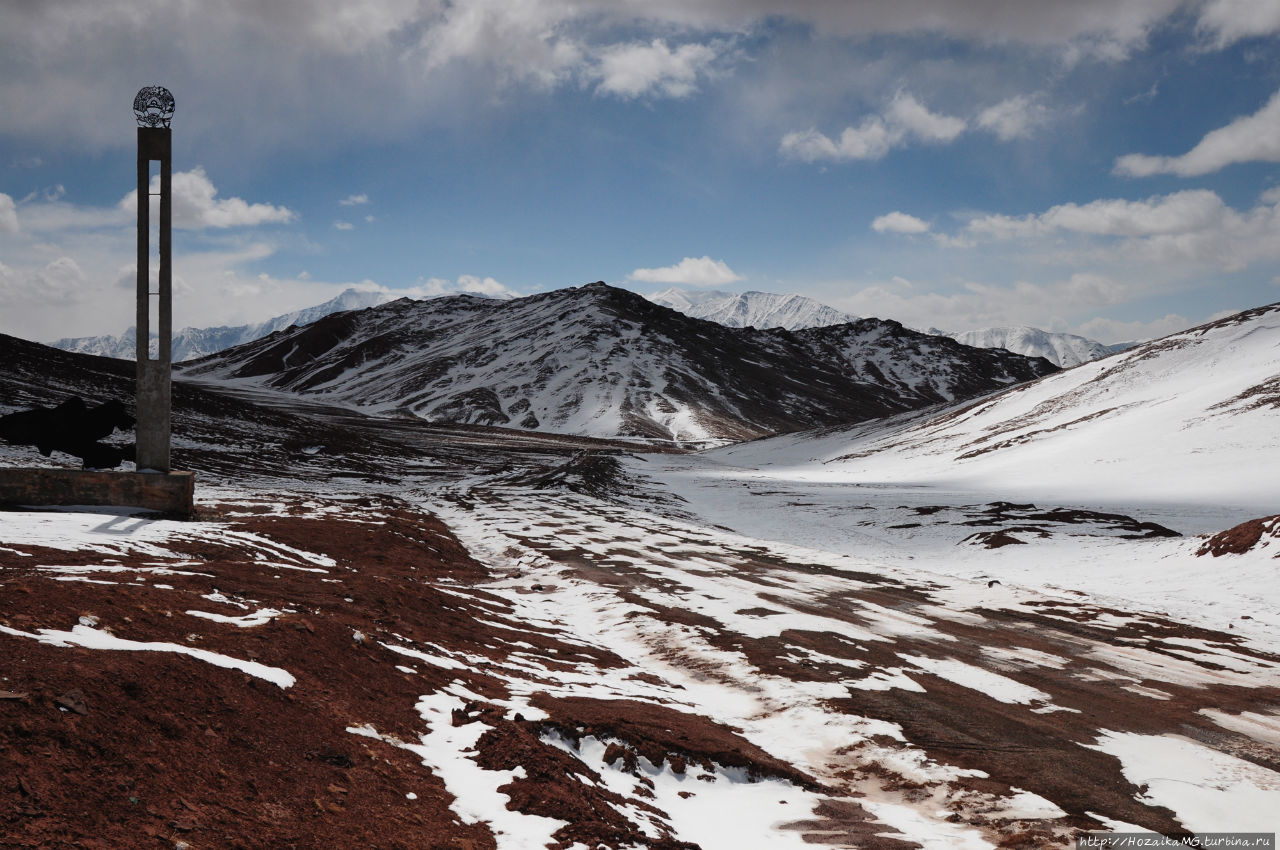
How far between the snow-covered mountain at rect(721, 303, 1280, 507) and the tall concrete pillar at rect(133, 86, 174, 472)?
46.4 metres

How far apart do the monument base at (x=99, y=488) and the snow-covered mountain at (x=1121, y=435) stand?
45.7 meters

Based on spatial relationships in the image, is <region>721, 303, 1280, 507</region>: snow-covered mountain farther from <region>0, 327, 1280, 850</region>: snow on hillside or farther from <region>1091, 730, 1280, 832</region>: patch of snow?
<region>1091, 730, 1280, 832</region>: patch of snow

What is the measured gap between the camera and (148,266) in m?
21.0

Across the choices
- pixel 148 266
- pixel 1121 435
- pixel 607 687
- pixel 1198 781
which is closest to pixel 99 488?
pixel 148 266

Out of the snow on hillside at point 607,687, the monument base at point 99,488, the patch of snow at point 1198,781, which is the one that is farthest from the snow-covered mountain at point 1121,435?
the monument base at point 99,488

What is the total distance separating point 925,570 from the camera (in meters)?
30.2

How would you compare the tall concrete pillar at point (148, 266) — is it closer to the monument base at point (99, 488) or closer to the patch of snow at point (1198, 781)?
the monument base at point (99, 488)

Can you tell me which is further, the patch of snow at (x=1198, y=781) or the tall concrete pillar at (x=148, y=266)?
the tall concrete pillar at (x=148, y=266)

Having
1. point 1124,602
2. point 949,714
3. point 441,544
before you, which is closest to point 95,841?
point 949,714

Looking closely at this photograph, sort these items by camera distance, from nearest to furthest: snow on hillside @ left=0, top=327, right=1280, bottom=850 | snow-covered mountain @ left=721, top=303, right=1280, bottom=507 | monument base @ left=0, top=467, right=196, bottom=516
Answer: snow on hillside @ left=0, top=327, right=1280, bottom=850 < monument base @ left=0, top=467, right=196, bottom=516 < snow-covered mountain @ left=721, top=303, right=1280, bottom=507

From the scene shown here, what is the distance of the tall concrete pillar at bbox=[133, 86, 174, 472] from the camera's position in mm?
20938

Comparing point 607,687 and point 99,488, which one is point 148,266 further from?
point 607,687

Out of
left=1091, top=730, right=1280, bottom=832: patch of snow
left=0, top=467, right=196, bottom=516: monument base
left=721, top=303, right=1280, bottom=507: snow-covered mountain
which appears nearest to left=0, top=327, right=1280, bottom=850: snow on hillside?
left=1091, top=730, right=1280, bottom=832: patch of snow

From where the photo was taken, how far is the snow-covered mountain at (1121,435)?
4400 centimetres
